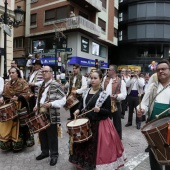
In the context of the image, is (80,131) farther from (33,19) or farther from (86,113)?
(33,19)

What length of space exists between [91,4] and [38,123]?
858 inches

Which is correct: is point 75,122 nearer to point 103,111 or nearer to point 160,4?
point 103,111

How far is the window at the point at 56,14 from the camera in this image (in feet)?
74.7

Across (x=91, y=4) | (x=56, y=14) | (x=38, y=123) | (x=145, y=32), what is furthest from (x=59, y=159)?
(x=145, y=32)

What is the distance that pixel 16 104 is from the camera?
4715mm

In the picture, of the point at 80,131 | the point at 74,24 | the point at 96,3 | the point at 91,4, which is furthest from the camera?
the point at 96,3

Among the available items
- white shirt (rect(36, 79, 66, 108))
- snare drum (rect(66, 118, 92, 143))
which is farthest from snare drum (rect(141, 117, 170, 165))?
white shirt (rect(36, 79, 66, 108))

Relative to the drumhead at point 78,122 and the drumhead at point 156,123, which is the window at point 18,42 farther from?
the drumhead at point 156,123

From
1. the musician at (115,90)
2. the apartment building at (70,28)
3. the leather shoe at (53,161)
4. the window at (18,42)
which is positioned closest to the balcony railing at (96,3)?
the apartment building at (70,28)

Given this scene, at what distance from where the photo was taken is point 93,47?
1043 inches

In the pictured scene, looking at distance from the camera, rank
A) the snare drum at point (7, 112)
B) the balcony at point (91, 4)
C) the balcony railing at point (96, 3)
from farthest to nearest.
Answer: the balcony railing at point (96, 3) < the balcony at point (91, 4) < the snare drum at point (7, 112)

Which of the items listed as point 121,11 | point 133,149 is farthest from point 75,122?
point 121,11

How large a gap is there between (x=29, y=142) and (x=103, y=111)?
221 centimetres

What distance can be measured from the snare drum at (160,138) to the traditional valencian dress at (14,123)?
2.94 m
